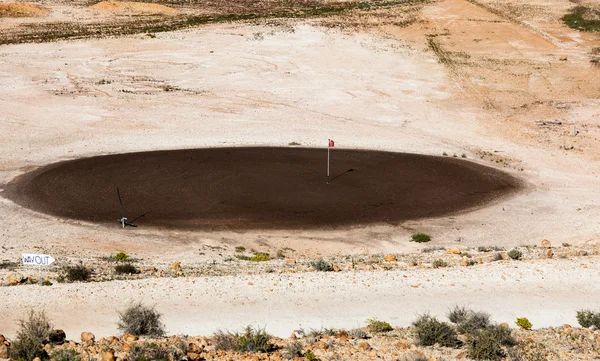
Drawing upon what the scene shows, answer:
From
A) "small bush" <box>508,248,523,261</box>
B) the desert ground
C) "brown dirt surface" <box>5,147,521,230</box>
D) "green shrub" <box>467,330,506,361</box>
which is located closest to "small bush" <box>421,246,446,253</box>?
the desert ground

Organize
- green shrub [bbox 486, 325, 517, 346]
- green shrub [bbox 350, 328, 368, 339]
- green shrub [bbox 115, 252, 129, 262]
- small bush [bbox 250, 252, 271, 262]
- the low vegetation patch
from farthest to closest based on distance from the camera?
the low vegetation patch < small bush [bbox 250, 252, 271, 262] < green shrub [bbox 115, 252, 129, 262] < green shrub [bbox 350, 328, 368, 339] < green shrub [bbox 486, 325, 517, 346]

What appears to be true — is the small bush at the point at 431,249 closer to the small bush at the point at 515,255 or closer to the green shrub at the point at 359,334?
the small bush at the point at 515,255

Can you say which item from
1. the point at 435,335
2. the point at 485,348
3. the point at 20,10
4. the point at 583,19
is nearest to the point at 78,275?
the point at 435,335

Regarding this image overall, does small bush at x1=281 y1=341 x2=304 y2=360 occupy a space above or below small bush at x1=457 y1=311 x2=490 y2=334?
above

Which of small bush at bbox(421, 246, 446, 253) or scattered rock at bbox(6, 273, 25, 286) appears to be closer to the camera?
scattered rock at bbox(6, 273, 25, 286)

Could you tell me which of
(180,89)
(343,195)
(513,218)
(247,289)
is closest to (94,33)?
(180,89)

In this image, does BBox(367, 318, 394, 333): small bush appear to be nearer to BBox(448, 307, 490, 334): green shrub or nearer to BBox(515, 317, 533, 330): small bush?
BBox(448, 307, 490, 334): green shrub

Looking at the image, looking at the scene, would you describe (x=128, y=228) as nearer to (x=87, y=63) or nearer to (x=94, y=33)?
(x=87, y=63)
